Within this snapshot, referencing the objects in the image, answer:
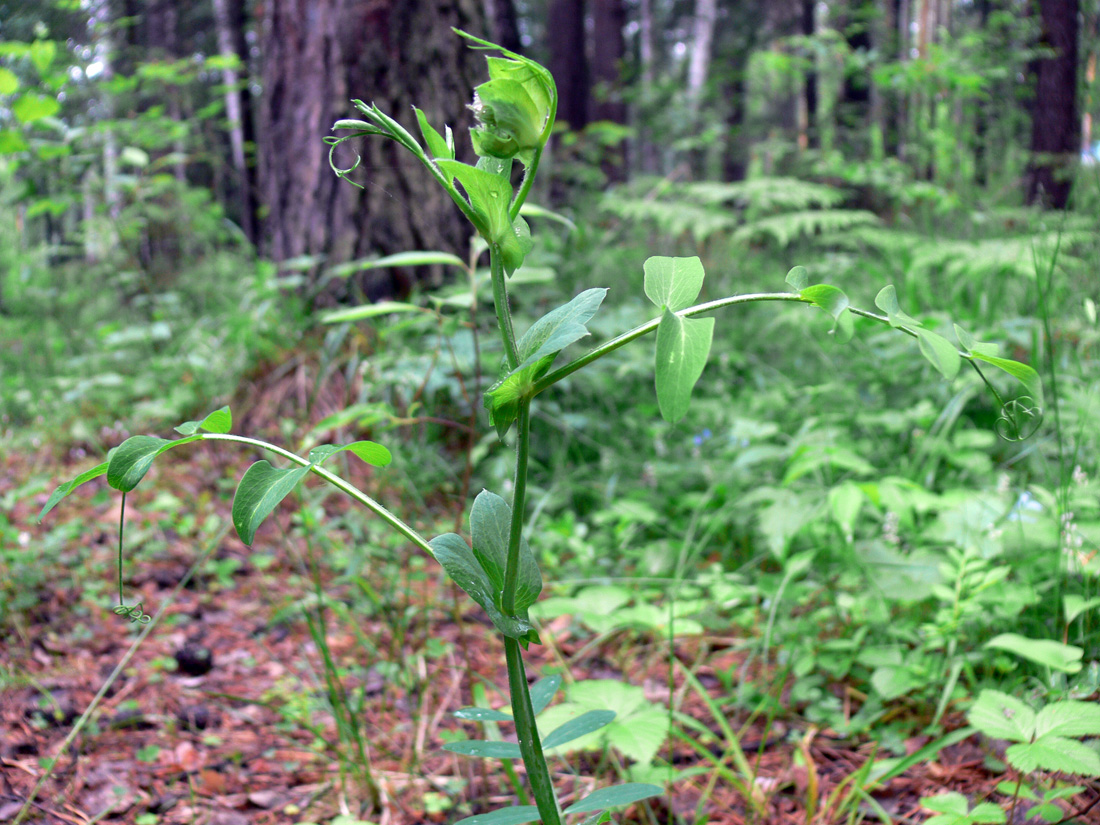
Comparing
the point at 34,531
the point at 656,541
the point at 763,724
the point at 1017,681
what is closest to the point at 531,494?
the point at 656,541

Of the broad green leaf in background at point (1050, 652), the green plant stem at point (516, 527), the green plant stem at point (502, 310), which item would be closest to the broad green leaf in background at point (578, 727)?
the green plant stem at point (516, 527)

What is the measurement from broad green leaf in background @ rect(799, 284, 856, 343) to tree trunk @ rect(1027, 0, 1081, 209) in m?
6.11

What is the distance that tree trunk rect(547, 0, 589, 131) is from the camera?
7.11 metres

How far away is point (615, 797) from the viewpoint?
2.20 ft

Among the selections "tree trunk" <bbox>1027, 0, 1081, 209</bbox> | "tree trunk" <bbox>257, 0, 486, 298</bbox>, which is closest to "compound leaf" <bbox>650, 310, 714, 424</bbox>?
"tree trunk" <bbox>257, 0, 486, 298</bbox>

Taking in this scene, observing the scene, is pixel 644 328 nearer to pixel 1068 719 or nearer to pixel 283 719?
pixel 1068 719

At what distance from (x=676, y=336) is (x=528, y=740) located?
0.41 meters

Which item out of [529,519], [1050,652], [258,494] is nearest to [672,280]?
[258,494]

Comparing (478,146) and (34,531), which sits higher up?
(478,146)

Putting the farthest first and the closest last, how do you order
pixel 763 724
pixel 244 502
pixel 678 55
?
pixel 678 55
pixel 763 724
pixel 244 502

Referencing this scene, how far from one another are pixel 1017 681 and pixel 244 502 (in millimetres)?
1184

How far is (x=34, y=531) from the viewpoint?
6.75ft

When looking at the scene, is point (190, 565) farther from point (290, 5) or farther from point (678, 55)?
point (678, 55)

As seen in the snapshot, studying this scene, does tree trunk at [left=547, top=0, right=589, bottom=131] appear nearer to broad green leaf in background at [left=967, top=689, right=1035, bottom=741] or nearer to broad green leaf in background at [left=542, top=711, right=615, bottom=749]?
broad green leaf in background at [left=967, top=689, right=1035, bottom=741]
